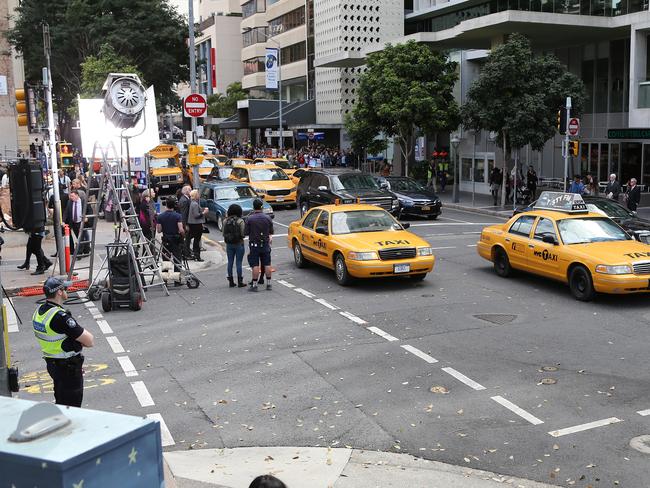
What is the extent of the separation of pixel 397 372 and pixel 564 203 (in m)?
7.92

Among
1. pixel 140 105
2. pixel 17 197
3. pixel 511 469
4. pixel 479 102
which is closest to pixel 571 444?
pixel 511 469

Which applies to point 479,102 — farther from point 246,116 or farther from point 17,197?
point 246,116

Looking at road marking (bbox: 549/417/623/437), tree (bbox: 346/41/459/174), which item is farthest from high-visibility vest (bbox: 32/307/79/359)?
tree (bbox: 346/41/459/174)

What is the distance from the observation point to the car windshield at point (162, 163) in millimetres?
37438

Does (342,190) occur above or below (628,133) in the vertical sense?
below

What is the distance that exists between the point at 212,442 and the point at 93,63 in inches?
1590

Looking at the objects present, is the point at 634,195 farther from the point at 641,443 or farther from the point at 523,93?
the point at 641,443

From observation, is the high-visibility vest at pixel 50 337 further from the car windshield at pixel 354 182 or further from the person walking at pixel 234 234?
the car windshield at pixel 354 182

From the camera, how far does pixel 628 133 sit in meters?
32.6

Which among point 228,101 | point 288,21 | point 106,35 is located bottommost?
point 228,101

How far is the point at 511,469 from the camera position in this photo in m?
6.66

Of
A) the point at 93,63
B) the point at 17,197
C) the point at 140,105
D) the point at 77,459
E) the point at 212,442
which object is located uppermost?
the point at 93,63

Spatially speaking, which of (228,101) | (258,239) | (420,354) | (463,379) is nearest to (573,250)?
(420,354)

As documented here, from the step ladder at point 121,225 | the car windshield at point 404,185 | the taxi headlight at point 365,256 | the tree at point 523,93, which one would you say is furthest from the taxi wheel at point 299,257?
the tree at point 523,93
